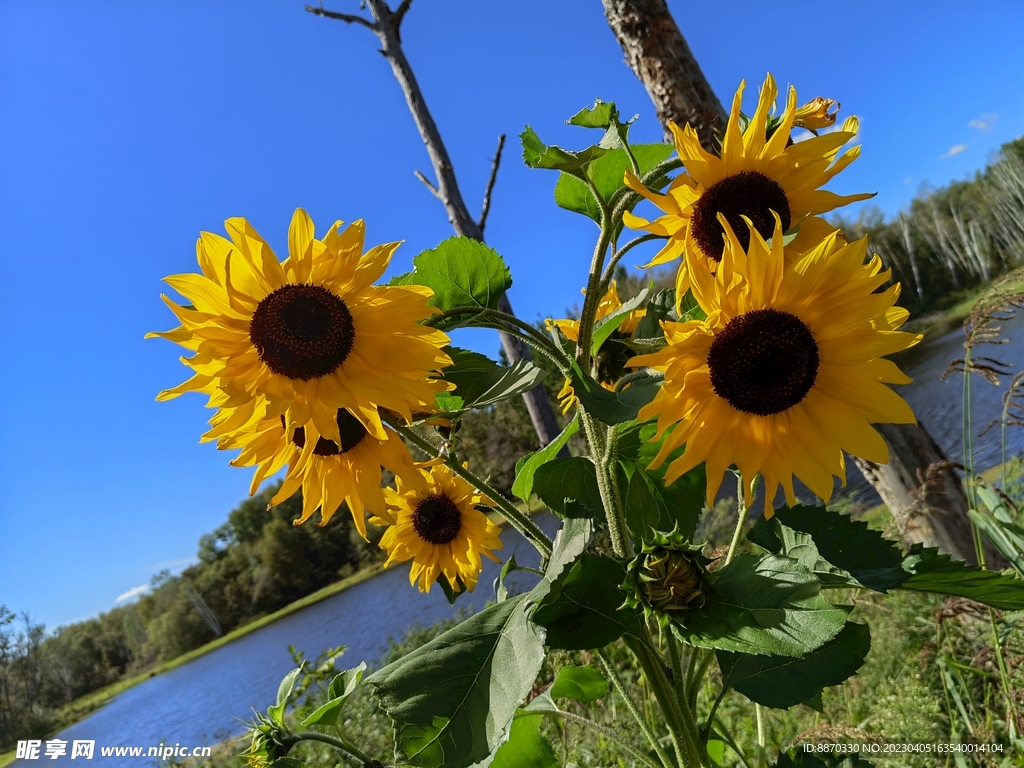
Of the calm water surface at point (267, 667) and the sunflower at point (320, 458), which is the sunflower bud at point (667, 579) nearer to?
the sunflower at point (320, 458)

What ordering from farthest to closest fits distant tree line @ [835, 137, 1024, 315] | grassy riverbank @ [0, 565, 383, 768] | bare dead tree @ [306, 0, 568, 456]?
1. distant tree line @ [835, 137, 1024, 315]
2. grassy riverbank @ [0, 565, 383, 768]
3. bare dead tree @ [306, 0, 568, 456]

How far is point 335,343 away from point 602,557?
0.33 meters

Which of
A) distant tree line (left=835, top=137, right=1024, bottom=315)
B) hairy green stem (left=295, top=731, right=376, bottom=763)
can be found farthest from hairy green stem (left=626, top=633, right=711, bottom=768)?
distant tree line (left=835, top=137, right=1024, bottom=315)

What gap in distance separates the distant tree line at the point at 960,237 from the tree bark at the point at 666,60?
2718cm

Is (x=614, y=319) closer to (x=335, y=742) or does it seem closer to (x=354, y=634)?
(x=335, y=742)

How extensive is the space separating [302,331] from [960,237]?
38111mm

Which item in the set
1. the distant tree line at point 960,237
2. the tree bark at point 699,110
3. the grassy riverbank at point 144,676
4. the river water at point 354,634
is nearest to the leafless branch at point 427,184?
the tree bark at point 699,110

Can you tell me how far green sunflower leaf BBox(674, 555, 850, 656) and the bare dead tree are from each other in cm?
299

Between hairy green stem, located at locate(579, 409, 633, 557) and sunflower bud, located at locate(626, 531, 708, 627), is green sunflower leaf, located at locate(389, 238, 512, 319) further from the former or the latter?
sunflower bud, located at locate(626, 531, 708, 627)

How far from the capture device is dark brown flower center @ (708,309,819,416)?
564 mm

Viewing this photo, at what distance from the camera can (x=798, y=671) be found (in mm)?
638

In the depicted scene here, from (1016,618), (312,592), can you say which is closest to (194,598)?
(312,592)

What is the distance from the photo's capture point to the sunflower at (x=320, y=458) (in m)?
0.60

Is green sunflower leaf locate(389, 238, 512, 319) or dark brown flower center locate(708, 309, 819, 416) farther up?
green sunflower leaf locate(389, 238, 512, 319)
